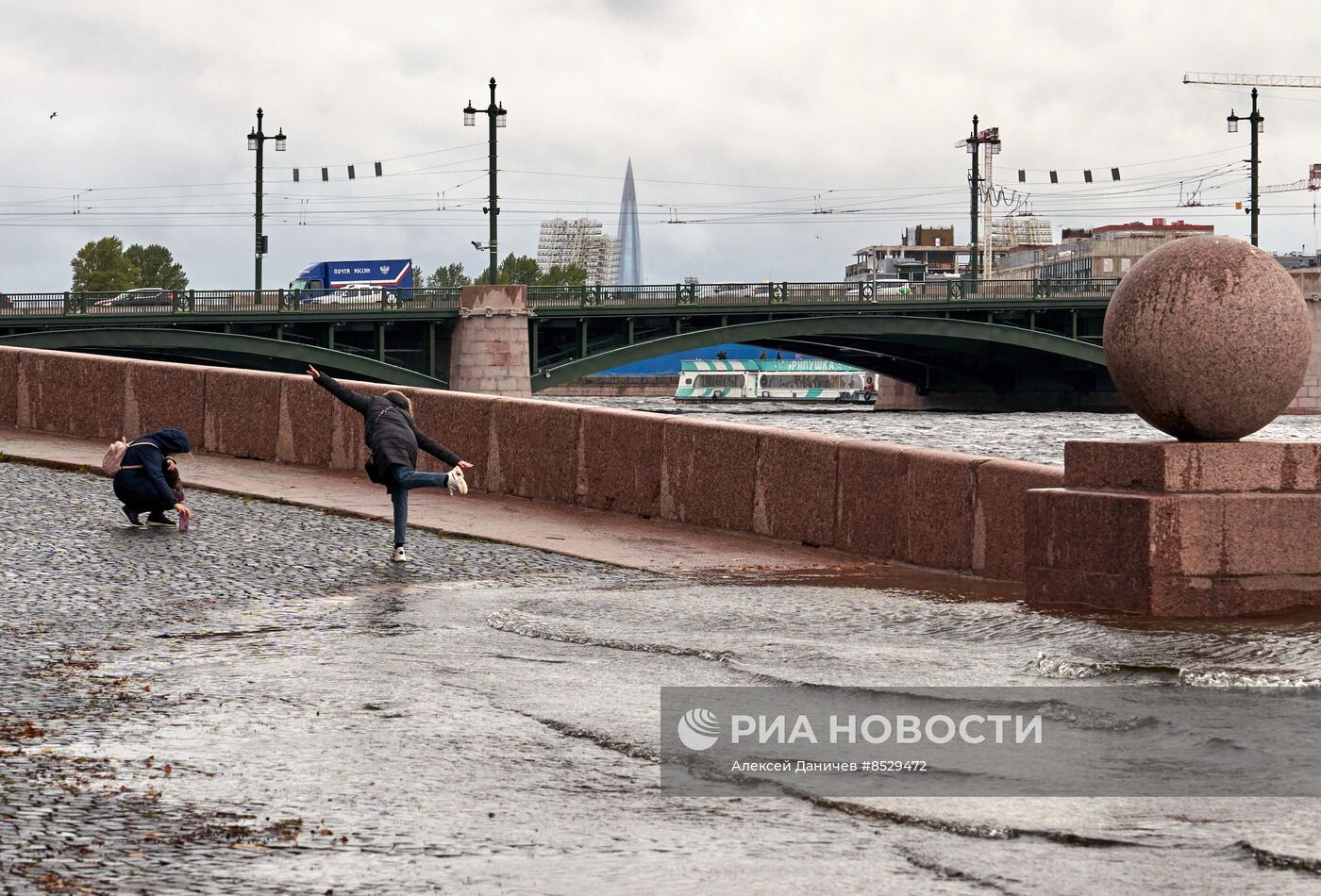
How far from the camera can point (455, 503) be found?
43.0ft

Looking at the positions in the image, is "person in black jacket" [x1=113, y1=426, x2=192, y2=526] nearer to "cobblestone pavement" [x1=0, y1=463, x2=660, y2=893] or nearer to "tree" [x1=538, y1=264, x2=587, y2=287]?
"cobblestone pavement" [x1=0, y1=463, x2=660, y2=893]

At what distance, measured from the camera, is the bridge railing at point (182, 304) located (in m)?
45.4

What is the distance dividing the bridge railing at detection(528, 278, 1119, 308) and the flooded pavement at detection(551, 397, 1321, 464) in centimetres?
384

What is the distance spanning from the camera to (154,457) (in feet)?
36.6

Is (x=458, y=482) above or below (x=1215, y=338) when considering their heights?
below

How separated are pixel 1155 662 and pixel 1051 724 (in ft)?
4.14

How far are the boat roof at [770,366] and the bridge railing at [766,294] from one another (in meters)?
44.9

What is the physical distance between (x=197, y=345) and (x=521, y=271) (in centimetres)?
8558

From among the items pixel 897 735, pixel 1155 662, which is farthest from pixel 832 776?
pixel 1155 662

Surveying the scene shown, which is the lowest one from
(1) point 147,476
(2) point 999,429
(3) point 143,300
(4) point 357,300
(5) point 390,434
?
(2) point 999,429

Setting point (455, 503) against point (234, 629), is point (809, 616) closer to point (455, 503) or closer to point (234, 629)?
point (234, 629)

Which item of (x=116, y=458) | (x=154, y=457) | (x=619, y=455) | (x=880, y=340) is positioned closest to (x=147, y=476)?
(x=154, y=457)

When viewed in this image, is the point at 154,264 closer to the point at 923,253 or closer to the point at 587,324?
the point at 587,324

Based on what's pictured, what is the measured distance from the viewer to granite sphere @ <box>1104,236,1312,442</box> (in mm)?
8078
